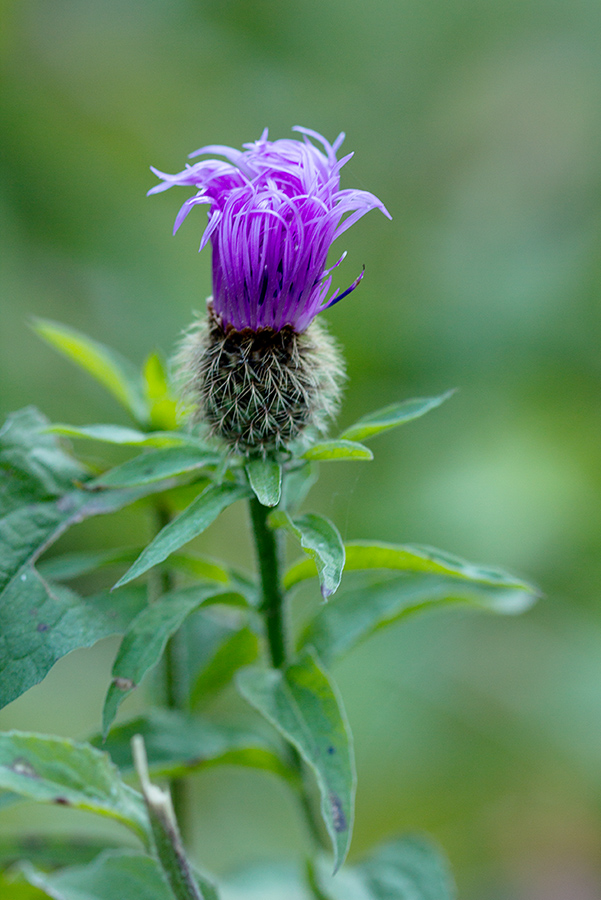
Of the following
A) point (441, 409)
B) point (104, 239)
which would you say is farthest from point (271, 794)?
point (104, 239)

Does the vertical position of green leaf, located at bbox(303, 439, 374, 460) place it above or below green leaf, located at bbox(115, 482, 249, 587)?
above

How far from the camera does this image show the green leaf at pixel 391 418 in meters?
1.41

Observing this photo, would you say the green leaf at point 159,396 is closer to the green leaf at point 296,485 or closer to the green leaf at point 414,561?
the green leaf at point 296,485

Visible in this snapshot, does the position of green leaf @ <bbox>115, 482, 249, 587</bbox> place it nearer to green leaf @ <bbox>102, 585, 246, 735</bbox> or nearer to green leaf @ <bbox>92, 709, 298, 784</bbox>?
green leaf @ <bbox>102, 585, 246, 735</bbox>

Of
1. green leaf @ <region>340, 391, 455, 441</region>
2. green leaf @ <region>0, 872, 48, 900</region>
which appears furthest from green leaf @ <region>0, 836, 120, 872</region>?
green leaf @ <region>340, 391, 455, 441</region>

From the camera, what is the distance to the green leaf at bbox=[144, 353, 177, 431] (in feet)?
6.06

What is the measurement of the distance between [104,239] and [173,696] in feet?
11.6

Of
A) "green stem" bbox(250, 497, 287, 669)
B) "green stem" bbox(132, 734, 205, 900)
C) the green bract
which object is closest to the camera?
"green stem" bbox(132, 734, 205, 900)

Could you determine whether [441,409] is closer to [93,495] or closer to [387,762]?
[387,762]

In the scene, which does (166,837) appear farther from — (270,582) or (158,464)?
(158,464)

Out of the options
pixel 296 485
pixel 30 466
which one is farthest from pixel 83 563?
pixel 296 485

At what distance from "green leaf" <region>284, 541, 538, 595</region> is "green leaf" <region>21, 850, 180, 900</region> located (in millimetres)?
702

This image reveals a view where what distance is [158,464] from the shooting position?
149cm

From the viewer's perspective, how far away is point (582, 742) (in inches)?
131
